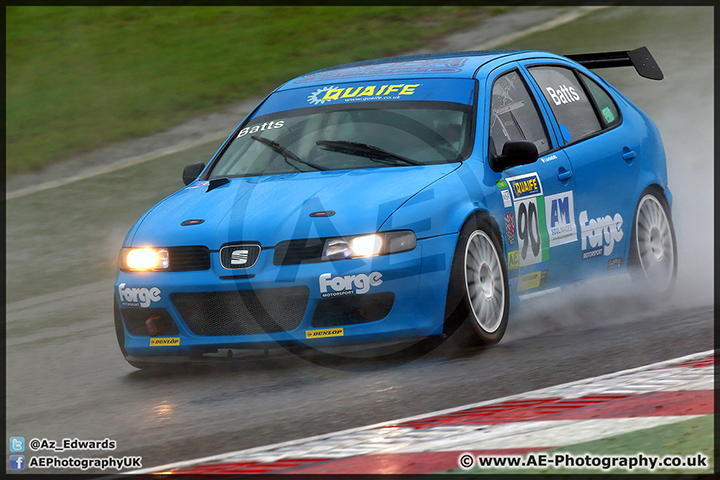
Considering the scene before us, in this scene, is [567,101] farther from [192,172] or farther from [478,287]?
[192,172]

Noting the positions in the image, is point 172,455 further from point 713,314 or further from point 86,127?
point 86,127

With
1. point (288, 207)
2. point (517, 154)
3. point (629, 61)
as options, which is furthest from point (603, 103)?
point (288, 207)

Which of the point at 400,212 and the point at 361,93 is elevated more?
the point at 361,93

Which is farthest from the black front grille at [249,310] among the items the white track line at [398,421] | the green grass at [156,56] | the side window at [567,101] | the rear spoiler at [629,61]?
the green grass at [156,56]

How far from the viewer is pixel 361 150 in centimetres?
648

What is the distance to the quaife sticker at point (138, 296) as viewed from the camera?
5812 millimetres

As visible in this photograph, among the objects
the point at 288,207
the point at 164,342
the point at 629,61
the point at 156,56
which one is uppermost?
the point at 629,61

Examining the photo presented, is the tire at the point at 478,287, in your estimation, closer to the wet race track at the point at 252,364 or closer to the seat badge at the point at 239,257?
the wet race track at the point at 252,364

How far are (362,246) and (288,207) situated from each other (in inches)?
19.5

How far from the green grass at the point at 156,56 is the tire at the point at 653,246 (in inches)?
360

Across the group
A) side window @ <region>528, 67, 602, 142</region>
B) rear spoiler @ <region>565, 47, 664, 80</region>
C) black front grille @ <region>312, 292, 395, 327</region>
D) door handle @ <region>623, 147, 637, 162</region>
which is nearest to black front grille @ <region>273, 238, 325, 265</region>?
black front grille @ <region>312, 292, 395, 327</region>

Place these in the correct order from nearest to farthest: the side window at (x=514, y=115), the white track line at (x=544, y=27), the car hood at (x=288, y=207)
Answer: the car hood at (x=288, y=207), the side window at (x=514, y=115), the white track line at (x=544, y=27)

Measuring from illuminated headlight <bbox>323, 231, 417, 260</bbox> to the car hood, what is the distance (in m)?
0.04
